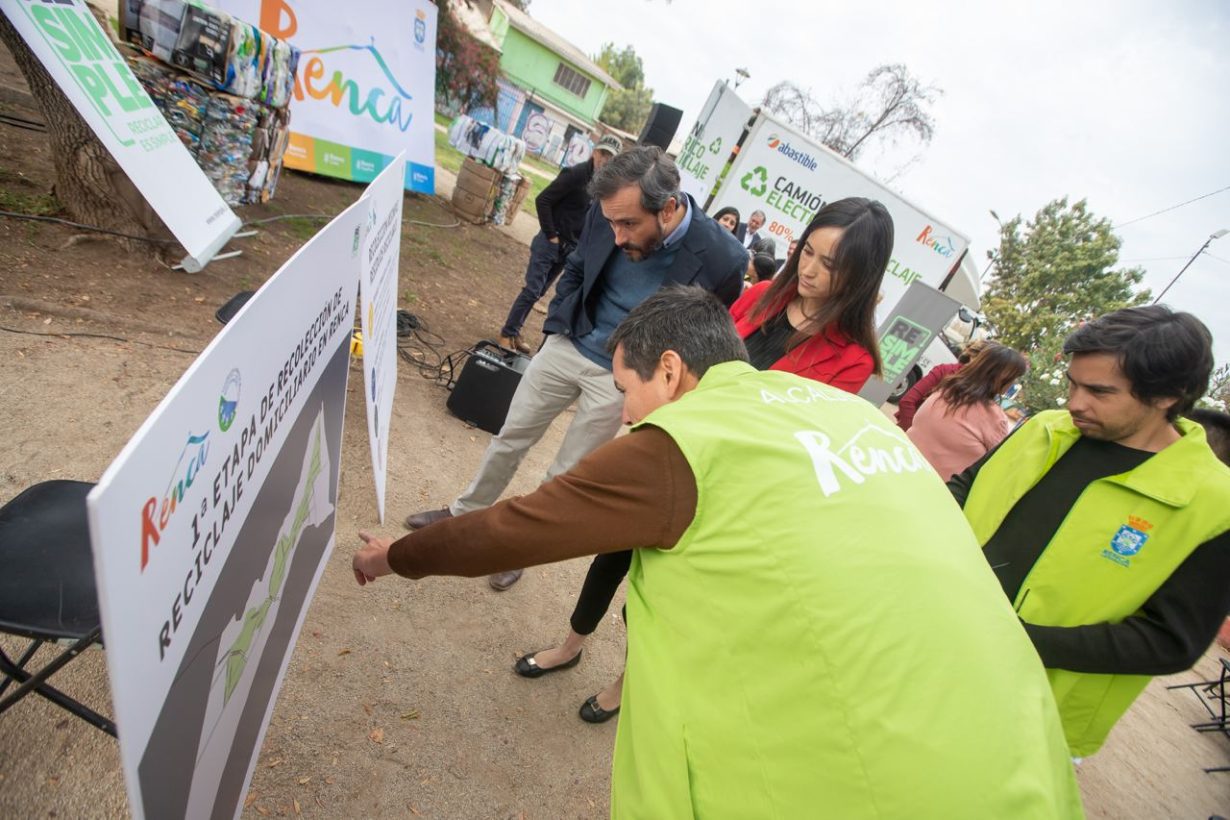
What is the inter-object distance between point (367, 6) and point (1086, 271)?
20.5 metres

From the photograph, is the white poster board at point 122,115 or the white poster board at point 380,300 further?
the white poster board at point 122,115

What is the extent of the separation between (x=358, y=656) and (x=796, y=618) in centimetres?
182

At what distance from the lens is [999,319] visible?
17781mm

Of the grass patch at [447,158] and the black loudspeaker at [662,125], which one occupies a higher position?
the black loudspeaker at [662,125]

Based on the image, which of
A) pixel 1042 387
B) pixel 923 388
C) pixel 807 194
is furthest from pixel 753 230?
pixel 1042 387

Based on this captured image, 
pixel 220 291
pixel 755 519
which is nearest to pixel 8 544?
pixel 755 519

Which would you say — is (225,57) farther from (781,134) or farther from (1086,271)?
(1086,271)

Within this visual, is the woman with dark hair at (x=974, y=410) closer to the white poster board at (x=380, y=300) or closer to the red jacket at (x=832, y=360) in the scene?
the red jacket at (x=832, y=360)

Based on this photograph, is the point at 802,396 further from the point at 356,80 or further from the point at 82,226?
the point at 356,80

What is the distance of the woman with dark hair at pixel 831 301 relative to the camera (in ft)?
6.41

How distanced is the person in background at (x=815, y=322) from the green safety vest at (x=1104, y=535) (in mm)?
602

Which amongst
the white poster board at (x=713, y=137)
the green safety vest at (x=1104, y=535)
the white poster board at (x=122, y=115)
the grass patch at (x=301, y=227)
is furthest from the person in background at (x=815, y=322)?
the white poster board at (x=713, y=137)

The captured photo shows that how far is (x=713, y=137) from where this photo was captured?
24.7 ft

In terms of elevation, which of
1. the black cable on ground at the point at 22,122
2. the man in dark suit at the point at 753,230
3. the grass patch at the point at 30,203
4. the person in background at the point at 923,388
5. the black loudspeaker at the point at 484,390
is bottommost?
the black cable on ground at the point at 22,122
